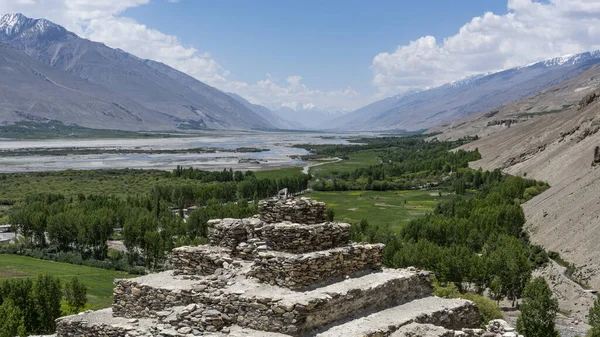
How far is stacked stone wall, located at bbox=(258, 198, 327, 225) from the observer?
18141mm

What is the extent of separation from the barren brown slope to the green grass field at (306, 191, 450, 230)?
17.7 m

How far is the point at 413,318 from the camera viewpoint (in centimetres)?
1648

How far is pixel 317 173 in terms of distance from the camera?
470ft

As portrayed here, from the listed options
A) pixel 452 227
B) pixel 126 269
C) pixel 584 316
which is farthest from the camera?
pixel 452 227

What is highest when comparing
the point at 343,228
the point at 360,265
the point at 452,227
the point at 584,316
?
the point at 343,228

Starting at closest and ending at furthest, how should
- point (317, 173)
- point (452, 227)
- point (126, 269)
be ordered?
point (126, 269) < point (452, 227) < point (317, 173)

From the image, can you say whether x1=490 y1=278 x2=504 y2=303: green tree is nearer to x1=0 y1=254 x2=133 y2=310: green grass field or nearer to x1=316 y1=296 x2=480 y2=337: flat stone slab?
x1=316 y1=296 x2=480 y2=337: flat stone slab

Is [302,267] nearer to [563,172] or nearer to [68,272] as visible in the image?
[68,272]

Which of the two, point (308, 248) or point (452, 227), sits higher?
point (308, 248)

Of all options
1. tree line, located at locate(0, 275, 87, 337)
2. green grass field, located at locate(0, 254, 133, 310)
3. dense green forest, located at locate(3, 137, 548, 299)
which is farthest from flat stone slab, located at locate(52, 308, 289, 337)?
dense green forest, located at locate(3, 137, 548, 299)

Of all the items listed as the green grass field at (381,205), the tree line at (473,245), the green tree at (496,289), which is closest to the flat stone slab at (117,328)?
the tree line at (473,245)

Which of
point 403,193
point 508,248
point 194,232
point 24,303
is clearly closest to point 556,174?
point 403,193

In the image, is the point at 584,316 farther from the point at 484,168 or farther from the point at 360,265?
the point at 484,168

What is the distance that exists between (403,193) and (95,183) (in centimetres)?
6416
